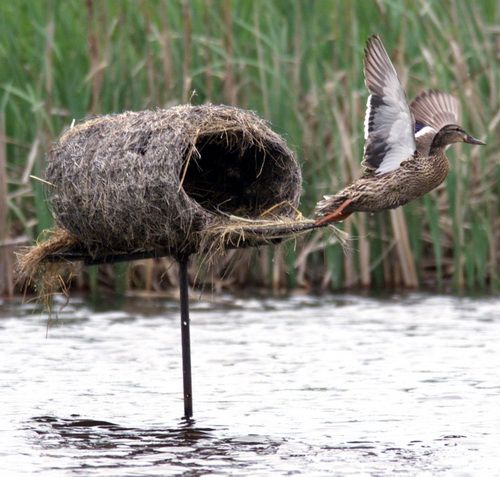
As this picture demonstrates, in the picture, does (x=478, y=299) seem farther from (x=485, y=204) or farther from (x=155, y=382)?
(x=155, y=382)

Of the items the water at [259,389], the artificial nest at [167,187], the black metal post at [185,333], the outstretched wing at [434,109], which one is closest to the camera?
the water at [259,389]

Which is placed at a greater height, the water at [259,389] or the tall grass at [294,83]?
the tall grass at [294,83]

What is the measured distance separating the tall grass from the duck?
453 centimetres

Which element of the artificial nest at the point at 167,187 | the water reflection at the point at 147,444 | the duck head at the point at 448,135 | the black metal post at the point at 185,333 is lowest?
the water reflection at the point at 147,444

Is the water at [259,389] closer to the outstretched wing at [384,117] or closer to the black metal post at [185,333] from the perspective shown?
the black metal post at [185,333]

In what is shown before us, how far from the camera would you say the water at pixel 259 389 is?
26.3ft

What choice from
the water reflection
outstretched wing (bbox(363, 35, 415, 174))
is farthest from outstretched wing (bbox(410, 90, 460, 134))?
the water reflection

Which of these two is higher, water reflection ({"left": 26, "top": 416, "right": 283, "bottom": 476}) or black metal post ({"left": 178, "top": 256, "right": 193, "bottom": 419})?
black metal post ({"left": 178, "top": 256, "right": 193, "bottom": 419})

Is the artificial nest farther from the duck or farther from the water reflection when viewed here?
the water reflection

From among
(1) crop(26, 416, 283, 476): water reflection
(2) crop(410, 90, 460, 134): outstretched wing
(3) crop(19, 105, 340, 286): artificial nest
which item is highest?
(2) crop(410, 90, 460, 134): outstretched wing

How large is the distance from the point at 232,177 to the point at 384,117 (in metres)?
1.14

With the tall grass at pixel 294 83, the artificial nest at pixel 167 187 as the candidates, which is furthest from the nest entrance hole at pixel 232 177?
the tall grass at pixel 294 83

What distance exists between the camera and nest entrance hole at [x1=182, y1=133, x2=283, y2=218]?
9.25 metres

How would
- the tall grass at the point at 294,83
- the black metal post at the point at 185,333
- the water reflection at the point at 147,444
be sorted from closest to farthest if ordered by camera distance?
1. the water reflection at the point at 147,444
2. the black metal post at the point at 185,333
3. the tall grass at the point at 294,83
